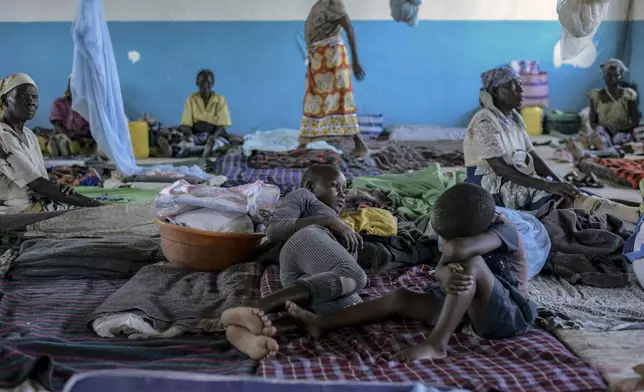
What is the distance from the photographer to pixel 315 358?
2348 millimetres

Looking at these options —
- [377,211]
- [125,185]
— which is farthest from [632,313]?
[125,185]

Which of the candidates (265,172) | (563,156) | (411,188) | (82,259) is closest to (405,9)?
(563,156)

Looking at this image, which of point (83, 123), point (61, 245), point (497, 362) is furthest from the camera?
point (83, 123)

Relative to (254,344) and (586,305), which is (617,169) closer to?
(586,305)

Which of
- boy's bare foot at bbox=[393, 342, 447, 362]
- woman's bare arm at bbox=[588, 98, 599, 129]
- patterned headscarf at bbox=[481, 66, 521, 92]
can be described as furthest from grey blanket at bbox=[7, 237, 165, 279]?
woman's bare arm at bbox=[588, 98, 599, 129]

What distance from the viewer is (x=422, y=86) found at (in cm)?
926

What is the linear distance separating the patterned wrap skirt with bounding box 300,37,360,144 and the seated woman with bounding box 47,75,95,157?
2.54 meters

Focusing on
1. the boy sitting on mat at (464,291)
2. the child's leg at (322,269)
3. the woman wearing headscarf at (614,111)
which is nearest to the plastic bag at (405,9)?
the woman wearing headscarf at (614,111)

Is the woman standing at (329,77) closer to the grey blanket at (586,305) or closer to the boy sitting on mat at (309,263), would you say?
the boy sitting on mat at (309,263)

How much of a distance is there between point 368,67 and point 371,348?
7029mm

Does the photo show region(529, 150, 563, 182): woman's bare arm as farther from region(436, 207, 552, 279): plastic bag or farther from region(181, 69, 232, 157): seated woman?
region(181, 69, 232, 157): seated woman

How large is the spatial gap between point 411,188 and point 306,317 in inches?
100

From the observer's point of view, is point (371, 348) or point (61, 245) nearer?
point (371, 348)

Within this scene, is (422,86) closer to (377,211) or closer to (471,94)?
(471,94)
